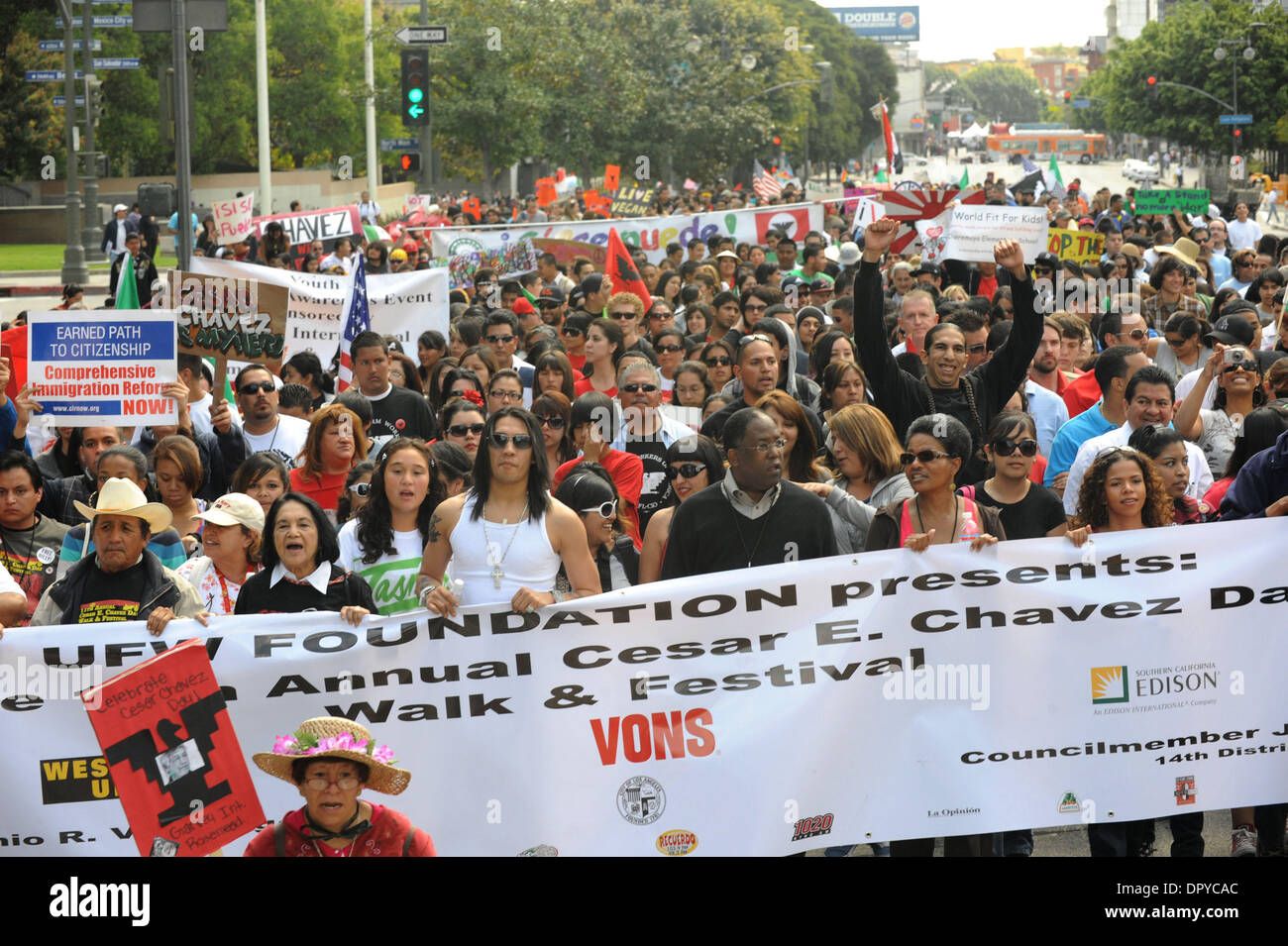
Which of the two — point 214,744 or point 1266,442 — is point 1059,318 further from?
point 214,744

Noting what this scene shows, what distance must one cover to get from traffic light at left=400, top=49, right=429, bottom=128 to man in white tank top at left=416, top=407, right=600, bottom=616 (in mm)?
16903

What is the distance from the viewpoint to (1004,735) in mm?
5543

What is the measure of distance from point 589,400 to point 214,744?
3009mm

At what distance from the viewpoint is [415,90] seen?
2223cm

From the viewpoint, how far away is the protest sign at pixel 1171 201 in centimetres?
2559

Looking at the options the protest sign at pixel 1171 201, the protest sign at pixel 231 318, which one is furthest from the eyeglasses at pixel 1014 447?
the protest sign at pixel 1171 201

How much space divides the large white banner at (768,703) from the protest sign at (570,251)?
12.8 meters

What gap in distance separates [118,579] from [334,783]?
152 centimetres

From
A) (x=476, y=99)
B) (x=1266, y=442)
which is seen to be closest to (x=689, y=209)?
(x=476, y=99)

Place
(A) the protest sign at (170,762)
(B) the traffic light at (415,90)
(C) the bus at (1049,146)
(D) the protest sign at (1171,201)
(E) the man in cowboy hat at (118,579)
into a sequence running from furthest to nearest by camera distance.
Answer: (C) the bus at (1049,146) < (D) the protest sign at (1171,201) < (B) the traffic light at (415,90) < (E) the man in cowboy hat at (118,579) < (A) the protest sign at (170,762)

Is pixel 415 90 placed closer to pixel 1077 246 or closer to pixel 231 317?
pixel 1077 246

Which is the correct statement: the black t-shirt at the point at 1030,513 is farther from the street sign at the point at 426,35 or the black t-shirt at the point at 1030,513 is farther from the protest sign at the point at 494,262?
the street sign at the point at 426,35

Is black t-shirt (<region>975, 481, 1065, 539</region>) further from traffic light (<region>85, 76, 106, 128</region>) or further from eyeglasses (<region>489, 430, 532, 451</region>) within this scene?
traffic light (<region>85, 76, 106, 128</region>)

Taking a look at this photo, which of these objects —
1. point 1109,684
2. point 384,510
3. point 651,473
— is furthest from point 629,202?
point 1109,684
